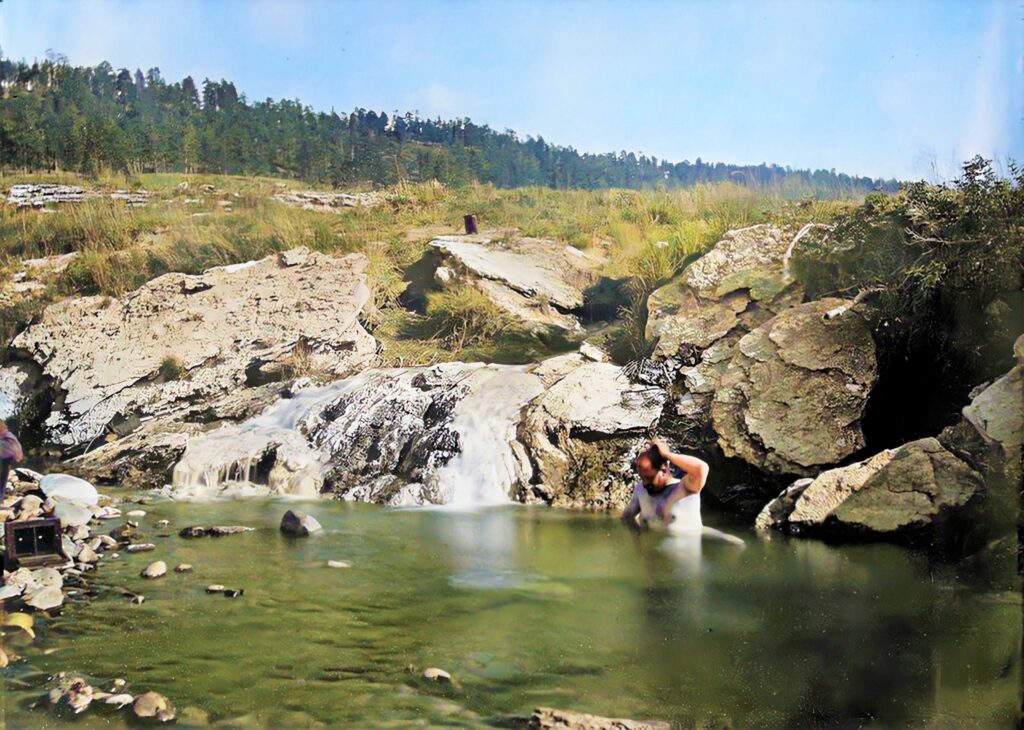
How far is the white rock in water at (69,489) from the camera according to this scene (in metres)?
5.28

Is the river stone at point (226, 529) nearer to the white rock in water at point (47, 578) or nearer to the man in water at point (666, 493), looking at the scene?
the white rock in water at point (47, 578)

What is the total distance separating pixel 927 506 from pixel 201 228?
5200mm

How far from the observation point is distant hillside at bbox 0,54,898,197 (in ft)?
22.2

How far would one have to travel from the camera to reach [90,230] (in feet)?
22.6

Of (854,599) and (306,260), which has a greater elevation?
(306,260)

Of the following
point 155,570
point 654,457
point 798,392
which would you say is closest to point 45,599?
point 155,570

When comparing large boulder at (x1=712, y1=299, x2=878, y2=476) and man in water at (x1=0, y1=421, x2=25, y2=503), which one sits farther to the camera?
large boulder at (x1=712, y1=299, x2=878, y2=476)

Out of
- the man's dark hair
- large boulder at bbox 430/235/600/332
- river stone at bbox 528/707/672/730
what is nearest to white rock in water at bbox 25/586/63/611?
river stone at bbox 528/707/672/730

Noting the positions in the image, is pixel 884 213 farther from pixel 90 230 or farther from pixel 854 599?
pixel 90 230

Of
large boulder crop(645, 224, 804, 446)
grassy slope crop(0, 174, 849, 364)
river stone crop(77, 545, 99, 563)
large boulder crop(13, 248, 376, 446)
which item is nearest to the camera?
river stone crop(77, 545, 99, 563)

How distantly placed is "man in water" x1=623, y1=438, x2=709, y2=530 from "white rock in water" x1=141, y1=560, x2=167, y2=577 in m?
2.25

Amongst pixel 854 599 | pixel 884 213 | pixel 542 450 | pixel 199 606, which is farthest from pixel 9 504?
pixel 884 213

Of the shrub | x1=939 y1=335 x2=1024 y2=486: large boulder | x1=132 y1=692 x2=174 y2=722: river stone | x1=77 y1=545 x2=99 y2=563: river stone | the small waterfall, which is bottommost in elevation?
x1=132 y1=692 x2=174 y2=722: river stone

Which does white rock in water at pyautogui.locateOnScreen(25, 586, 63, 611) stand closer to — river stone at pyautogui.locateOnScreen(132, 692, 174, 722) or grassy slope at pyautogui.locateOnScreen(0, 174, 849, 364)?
Result: river stone at pyautogui.locateOnScreen(132, 692, 174, 722)
